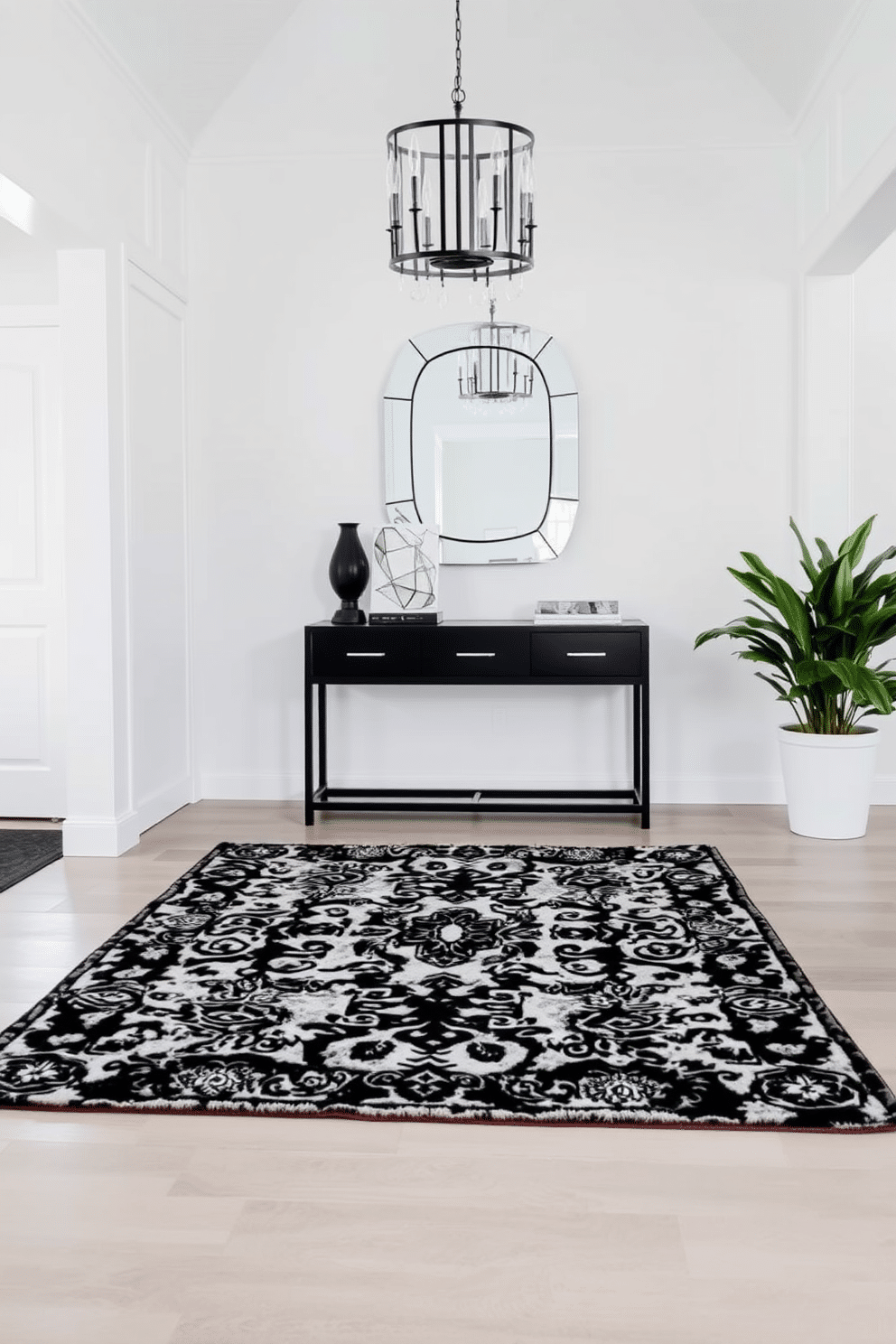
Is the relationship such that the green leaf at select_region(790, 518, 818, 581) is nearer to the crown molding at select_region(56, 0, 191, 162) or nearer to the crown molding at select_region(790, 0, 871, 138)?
the crown molding at select_region(790, 0, 871, 138)

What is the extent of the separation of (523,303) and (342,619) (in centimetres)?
148

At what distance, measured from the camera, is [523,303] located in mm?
4922

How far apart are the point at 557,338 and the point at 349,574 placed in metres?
1.27

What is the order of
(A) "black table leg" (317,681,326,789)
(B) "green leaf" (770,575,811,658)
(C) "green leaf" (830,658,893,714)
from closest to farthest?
1. (C) "green leaf" (830,658,893,714)
2. (B) "green leaf" (770,575,811,658)
3. (A) "black table leg" (317,681,326,789)

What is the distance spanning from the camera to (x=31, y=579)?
4.79 m

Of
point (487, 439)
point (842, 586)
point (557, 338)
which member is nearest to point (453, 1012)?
point (842, 586)

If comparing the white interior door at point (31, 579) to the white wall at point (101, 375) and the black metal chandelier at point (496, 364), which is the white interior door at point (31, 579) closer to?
the white wall at point (101, 375)

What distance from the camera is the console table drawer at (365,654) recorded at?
460cm

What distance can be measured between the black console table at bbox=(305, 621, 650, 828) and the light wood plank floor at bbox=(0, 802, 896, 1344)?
221cm

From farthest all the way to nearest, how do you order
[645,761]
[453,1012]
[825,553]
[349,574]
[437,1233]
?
1. [349,574]
2. [645,761]
3. [825,553]
4. [453,1012]
5. [437,1233]

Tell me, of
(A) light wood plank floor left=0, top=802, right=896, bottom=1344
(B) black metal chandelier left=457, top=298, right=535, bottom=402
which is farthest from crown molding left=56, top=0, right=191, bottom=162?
(A) light wood plank floor left=0, top=802, right=896, bottom=1344

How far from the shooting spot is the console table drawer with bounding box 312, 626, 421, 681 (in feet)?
15.1

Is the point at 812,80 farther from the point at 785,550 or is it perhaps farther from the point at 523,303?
the point at 785,550

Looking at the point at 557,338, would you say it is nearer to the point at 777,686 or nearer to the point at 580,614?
the point at 580,614
